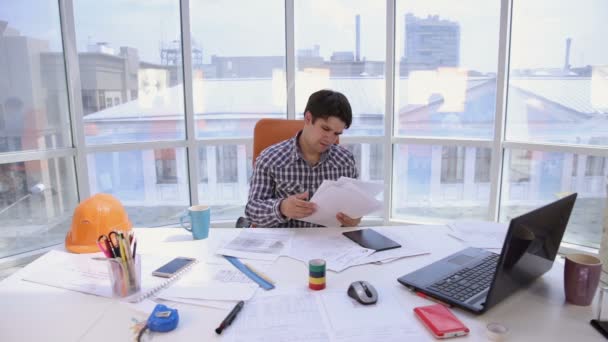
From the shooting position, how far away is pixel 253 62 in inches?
125

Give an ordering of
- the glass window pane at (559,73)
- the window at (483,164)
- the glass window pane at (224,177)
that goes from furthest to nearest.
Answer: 1. the glass window pane at (224,177)
2. the window at (483,164)
3. the glass window pane at (559,73)

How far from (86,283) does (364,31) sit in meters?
2.75

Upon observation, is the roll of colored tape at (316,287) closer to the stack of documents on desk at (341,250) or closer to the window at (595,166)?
the stack of documents on desk at (341,250)

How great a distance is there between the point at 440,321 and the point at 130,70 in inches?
113

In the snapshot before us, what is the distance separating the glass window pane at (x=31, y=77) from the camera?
2594mm

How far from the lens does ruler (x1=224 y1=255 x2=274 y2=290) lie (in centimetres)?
105

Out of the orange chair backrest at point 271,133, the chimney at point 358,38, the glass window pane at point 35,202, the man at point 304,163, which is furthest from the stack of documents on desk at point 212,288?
the chimney at point 358,38

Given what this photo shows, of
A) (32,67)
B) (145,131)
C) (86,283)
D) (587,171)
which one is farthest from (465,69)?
(32,67)

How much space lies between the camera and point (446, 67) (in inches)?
121

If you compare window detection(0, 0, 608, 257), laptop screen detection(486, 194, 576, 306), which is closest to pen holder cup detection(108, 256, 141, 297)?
laptop screen detection(486, 194, 576, 306)

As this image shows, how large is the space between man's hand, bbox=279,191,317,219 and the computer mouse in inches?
18.8

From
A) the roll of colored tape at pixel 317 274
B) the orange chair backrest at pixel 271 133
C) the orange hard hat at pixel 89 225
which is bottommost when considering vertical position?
the roll of colored tape at pixel 317 274

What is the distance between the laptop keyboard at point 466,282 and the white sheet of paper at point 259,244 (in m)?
0.51

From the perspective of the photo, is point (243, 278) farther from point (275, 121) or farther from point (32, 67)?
point (32, 67)
